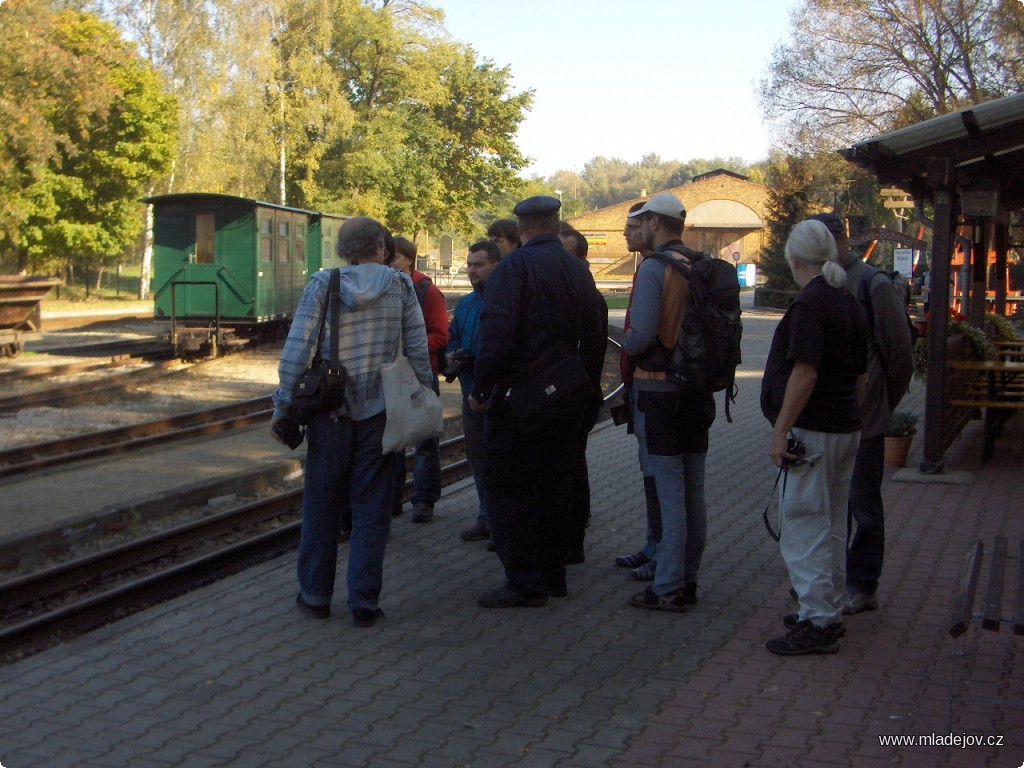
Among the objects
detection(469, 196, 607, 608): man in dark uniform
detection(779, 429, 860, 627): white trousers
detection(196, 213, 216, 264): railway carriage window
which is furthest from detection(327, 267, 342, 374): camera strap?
detection(196, 213, 216, 264): railway carriage window

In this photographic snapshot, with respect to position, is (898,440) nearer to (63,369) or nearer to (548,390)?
(548,390)

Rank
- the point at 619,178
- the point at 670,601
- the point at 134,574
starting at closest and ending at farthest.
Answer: the point at 670,601
the point at 134,574
the point at 619,178

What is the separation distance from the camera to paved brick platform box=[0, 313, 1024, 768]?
417cm

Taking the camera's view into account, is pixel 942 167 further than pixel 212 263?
No

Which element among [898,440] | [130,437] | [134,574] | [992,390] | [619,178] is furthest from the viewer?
[619,178]

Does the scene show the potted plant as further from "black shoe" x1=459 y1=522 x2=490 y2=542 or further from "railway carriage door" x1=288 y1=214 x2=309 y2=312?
"railway carriage door" x1=288 y1=214 x2=309 y2=312

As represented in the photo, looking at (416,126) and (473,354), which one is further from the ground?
(416,126)

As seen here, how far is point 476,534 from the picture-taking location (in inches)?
297

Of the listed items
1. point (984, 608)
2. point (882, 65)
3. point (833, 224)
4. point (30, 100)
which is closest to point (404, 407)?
point (833, 224)

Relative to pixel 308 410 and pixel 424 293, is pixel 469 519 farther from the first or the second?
pixel 308 410

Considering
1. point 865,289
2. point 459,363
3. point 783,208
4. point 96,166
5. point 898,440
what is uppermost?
point 96,166

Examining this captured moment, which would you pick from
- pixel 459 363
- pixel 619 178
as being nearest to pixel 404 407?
pixel 459 363

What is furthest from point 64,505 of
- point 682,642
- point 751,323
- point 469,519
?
point 751,323

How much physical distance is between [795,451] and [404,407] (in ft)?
6.09
